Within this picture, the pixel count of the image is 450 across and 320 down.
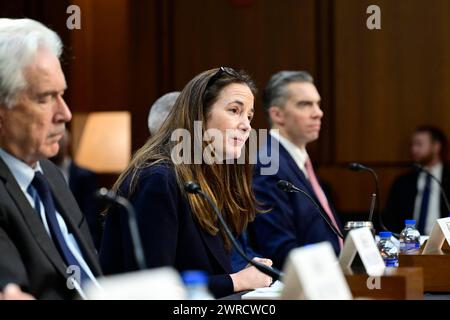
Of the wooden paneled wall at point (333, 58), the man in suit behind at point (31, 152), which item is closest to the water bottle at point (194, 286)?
the man in suit behind at point (31, 152)

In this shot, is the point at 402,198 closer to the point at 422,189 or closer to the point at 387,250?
the point at 422,189

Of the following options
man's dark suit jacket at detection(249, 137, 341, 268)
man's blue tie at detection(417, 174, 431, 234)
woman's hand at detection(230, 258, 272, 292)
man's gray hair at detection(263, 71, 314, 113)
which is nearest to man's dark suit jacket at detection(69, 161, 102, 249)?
man's gray hair at detection(263, 71, 314, 113)

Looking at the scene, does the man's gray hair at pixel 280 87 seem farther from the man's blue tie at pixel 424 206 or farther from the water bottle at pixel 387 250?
the water bottle at pixel 387 250

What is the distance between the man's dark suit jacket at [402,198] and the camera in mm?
6199

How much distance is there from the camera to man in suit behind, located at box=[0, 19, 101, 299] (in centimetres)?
219

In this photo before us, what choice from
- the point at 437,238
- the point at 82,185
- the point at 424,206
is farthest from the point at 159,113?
the point at 82,185

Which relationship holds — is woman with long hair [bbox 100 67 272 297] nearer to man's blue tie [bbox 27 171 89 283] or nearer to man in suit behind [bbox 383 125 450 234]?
man's blue tie [bbox 27 171 89 283]

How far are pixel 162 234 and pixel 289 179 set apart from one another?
1685 mm

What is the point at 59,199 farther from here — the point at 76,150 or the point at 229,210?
the point at 76,150

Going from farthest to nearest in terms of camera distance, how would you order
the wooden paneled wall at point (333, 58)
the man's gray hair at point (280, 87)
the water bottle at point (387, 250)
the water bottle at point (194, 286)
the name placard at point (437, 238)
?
the wooden paneled wall at point (333, 58) < the man's gray hair at point (280, 87) < the water bottle at point (387, 250) < the name placard at point (437, 238) < the water bottle at point (194, 286)

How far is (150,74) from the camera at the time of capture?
23.9 ft

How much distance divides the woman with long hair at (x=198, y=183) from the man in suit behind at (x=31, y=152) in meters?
0.65

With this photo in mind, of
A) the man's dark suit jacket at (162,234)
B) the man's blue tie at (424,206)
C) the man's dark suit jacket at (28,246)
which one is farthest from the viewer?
the man's blue tie at (424,206)

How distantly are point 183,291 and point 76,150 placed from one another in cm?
634
